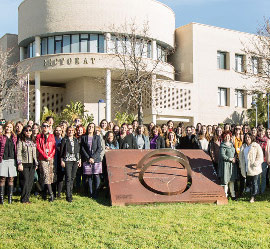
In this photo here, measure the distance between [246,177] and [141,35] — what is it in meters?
18.7

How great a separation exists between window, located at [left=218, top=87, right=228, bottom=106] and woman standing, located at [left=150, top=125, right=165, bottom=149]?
22.7 m

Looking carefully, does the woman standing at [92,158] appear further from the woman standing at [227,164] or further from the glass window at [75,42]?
the glass window at [75,42]

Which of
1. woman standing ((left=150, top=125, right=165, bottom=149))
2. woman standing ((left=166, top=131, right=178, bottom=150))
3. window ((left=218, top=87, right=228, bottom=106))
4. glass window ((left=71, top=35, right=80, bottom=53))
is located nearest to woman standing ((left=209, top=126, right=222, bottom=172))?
woman standing ((left=166, top=131, right=178, bottom=150))

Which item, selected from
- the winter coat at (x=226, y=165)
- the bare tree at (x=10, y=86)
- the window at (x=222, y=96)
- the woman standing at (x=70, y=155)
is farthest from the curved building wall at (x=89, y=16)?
the woman standing at (x=70, y=155)

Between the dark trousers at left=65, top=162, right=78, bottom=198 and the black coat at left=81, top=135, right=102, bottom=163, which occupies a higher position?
the black coat at left=81, top=135, right=102, bottom=163

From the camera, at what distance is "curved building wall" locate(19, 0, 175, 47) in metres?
28.2

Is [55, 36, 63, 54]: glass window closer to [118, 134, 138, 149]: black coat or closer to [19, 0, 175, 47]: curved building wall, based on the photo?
[19, 0, 175, 47]: curved building wall

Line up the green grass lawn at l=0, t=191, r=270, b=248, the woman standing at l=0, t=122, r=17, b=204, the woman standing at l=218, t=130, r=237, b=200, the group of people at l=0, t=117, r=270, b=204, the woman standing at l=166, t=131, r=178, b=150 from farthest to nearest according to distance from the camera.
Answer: the woman standing at l=166, t=131, r=178, b=150, the woman standing at l=218, t=130, r=237, b=200, the group of people at l=0, t=117, r=270, b=204, the woman standing at l=0, t=122, r=17, b=204, the green grass lawn at l=0, t=191, r=270, b=248

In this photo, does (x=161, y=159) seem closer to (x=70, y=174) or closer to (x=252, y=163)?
(x=70, y=174)

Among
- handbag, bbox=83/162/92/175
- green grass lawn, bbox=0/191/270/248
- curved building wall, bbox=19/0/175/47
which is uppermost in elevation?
curved building wall, bbox=19/0/175/47

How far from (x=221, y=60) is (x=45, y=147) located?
2665 cm

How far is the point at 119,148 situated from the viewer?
37.6 ft

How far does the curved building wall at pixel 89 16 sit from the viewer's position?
28234 mm

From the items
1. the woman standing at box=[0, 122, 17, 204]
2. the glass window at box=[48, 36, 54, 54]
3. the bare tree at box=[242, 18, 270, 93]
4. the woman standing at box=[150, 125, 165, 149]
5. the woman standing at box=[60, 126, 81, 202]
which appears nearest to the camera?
the woman standing at box=[0, 122, 17, 204]
